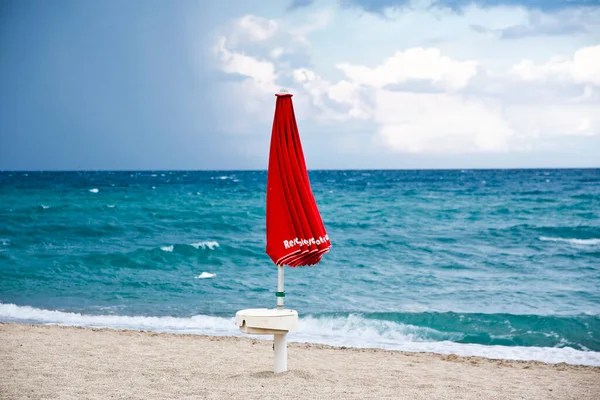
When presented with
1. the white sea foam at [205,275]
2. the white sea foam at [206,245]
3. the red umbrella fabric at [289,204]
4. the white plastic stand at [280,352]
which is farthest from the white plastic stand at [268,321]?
the white sea foam at [206,245]

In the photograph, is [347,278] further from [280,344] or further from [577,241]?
[577,241]

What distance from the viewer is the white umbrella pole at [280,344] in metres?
6.52

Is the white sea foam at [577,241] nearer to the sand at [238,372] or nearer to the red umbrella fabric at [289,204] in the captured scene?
the sand at [238,372]

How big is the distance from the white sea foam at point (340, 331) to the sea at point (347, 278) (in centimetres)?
4

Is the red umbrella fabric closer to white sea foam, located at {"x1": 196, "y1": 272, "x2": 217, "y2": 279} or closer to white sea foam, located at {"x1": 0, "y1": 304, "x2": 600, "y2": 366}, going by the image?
white sea foam, located at {"x1": 0, "y1": 304, "x2": 600, "y2": 366}

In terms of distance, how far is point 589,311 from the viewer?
1305 cm

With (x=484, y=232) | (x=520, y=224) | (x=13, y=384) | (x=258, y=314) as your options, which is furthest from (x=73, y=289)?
(x=520, y=224)

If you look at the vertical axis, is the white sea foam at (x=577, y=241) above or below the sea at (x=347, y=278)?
above

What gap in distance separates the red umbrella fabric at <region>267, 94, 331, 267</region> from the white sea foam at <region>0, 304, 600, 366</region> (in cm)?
447

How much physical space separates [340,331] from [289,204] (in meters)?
5.81

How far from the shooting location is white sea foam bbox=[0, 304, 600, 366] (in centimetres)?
1012

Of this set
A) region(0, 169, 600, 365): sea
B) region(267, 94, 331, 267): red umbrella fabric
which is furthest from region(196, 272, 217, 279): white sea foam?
region(267, 94, 331, 267): red umbrella fabric

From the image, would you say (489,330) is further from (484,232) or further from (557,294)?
(484,232)

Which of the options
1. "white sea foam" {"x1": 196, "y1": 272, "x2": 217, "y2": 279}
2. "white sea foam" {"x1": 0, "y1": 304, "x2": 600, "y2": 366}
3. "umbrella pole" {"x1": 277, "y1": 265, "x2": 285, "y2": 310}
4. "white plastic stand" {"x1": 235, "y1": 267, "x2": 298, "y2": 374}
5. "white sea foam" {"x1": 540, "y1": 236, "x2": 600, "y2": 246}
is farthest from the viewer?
"white sea foam" {"x1": 540, "y1": 236, "x2": 600, "y2": 246}
